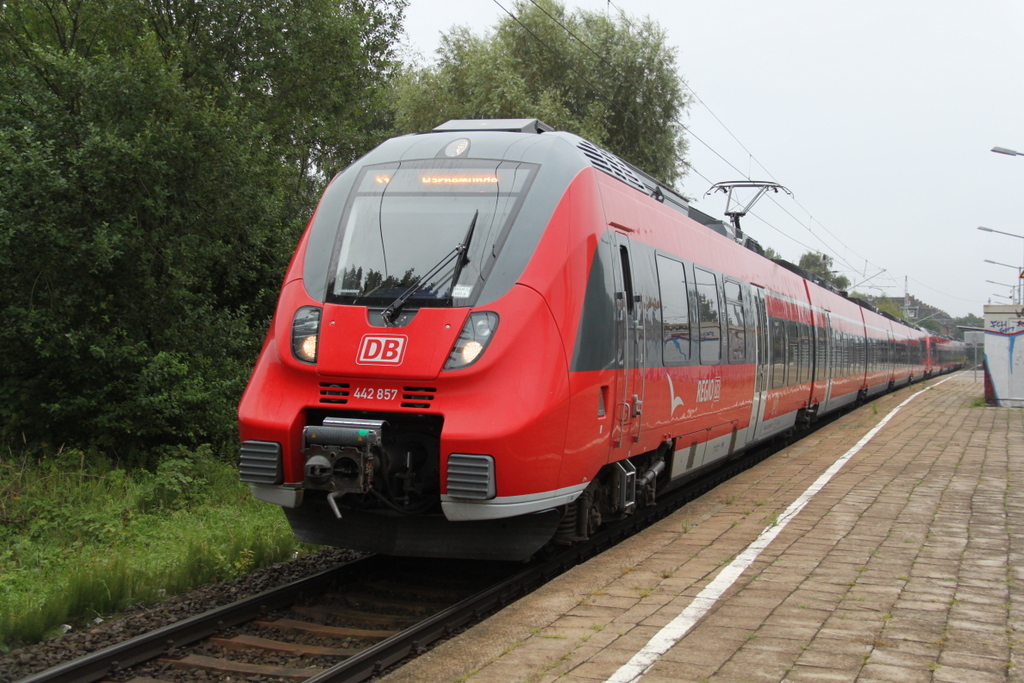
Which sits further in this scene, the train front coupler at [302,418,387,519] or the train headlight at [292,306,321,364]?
the train headlight at [292,306,321,364]

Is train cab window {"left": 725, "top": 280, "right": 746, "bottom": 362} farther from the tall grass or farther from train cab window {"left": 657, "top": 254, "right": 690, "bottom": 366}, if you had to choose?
the tall grass

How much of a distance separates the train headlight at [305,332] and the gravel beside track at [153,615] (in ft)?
6.12

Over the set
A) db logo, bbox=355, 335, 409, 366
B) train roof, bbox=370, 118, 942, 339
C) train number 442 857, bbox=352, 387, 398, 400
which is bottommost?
train number 442 857, bbox=352, 387, 398, 400

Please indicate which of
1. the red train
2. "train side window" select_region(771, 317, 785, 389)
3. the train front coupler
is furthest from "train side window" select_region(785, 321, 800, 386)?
the train front coupler

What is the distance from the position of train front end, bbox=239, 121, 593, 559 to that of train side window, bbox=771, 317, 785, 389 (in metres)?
7.55

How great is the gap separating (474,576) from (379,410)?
1.91 m

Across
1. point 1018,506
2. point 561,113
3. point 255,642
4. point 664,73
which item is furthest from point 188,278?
point 664,73

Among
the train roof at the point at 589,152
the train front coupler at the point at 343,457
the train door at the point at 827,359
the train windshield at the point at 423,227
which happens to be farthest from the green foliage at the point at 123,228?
the train door at the point at 827,359

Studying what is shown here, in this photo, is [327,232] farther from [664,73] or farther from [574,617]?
[664,73]

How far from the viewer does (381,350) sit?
19.8 feet

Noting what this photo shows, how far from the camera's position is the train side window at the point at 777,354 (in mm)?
13445

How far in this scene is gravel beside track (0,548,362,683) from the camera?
513 centimetres

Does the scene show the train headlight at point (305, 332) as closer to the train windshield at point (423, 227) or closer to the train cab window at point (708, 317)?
the train windshield at point (423, 227)

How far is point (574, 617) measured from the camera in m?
5.23
